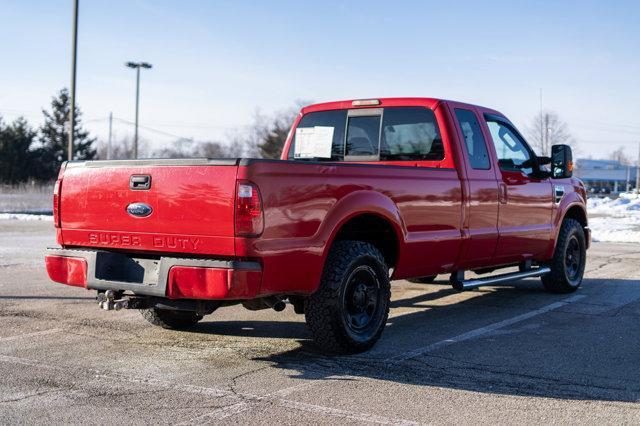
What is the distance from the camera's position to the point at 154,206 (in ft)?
16.6

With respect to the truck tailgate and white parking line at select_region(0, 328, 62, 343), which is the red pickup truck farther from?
white parking line at select_region(0, 328, 62, 343)

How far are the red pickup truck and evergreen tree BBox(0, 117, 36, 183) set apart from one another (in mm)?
53805

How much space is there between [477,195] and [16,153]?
55.4 m

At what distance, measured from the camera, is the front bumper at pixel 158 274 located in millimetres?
4710

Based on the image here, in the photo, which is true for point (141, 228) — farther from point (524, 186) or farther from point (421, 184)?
point (524, 186)

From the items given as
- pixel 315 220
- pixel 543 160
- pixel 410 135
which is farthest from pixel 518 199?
pixel 315 220

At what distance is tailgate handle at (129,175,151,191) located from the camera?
508 centimetres

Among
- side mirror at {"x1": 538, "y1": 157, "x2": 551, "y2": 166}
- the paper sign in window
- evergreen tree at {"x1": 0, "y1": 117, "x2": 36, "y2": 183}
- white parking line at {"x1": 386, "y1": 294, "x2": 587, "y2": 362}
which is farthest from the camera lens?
evergreen tree at {"x1": 0, "y1": 117, "x2": 36, "y2": 183}

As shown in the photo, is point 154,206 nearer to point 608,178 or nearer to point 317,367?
point 317,367

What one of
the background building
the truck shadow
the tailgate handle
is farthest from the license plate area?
the background building

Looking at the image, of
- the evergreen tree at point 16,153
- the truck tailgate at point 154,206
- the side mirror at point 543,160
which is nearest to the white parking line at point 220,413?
the truck tailgate at point 154,206

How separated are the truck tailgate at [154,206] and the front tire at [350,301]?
93 cm

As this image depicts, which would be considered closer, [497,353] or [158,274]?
[158,274]

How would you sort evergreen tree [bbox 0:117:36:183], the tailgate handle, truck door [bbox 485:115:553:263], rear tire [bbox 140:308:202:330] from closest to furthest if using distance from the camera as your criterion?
the tailgate handle
rear tire [bbox 140:308:202:330]
truck door [bbox 485:115:553:263]
evergreen tree [bbox 0:117:36:183]
